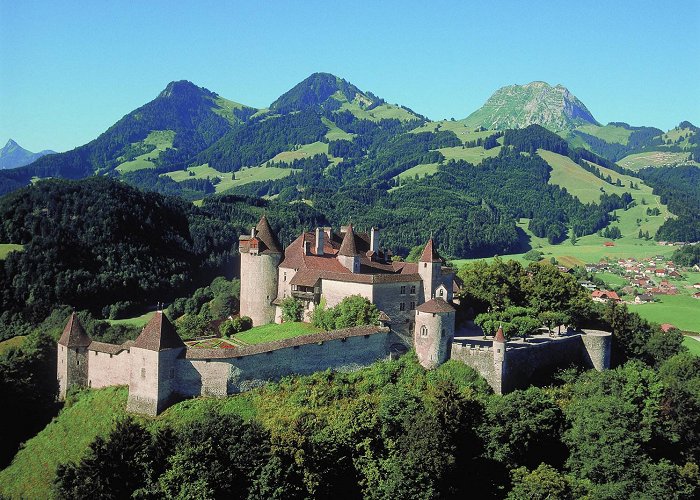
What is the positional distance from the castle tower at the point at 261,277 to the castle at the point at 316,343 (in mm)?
87

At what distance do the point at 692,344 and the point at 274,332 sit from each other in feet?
228

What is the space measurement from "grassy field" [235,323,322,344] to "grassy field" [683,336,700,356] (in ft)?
196

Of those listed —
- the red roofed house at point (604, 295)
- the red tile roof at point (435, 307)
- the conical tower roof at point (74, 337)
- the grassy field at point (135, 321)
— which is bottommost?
the grassy field at point (135, 321)

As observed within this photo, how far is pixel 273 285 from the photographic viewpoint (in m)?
65.4

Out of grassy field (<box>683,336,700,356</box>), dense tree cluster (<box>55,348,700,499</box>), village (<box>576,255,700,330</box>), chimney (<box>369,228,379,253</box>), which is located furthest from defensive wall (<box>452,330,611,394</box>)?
village (<box>576,255,700,330</box>)

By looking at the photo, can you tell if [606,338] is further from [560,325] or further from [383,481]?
[383,481]

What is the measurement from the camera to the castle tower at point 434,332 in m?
54.1

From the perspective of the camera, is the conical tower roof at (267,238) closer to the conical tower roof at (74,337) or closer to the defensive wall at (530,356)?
the conical tower roof at (74,337)

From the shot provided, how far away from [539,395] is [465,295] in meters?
14.7

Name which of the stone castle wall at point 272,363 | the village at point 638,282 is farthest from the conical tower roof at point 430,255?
the village at point 638,282

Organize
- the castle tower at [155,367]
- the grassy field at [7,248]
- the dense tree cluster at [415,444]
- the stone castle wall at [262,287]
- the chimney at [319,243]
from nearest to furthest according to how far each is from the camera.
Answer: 1. the dense tree cluster at [415,444]
2. the castle tower at [155,367]
3. the stone castle wall at [262,287]
4. the chimney at [319,243]
5. the grassy field at [7,248]

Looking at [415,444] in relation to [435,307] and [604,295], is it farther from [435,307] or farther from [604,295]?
[604,295]

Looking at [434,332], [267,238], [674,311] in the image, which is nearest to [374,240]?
[267,238]

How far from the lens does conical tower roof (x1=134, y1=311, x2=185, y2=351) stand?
48.8 metres
